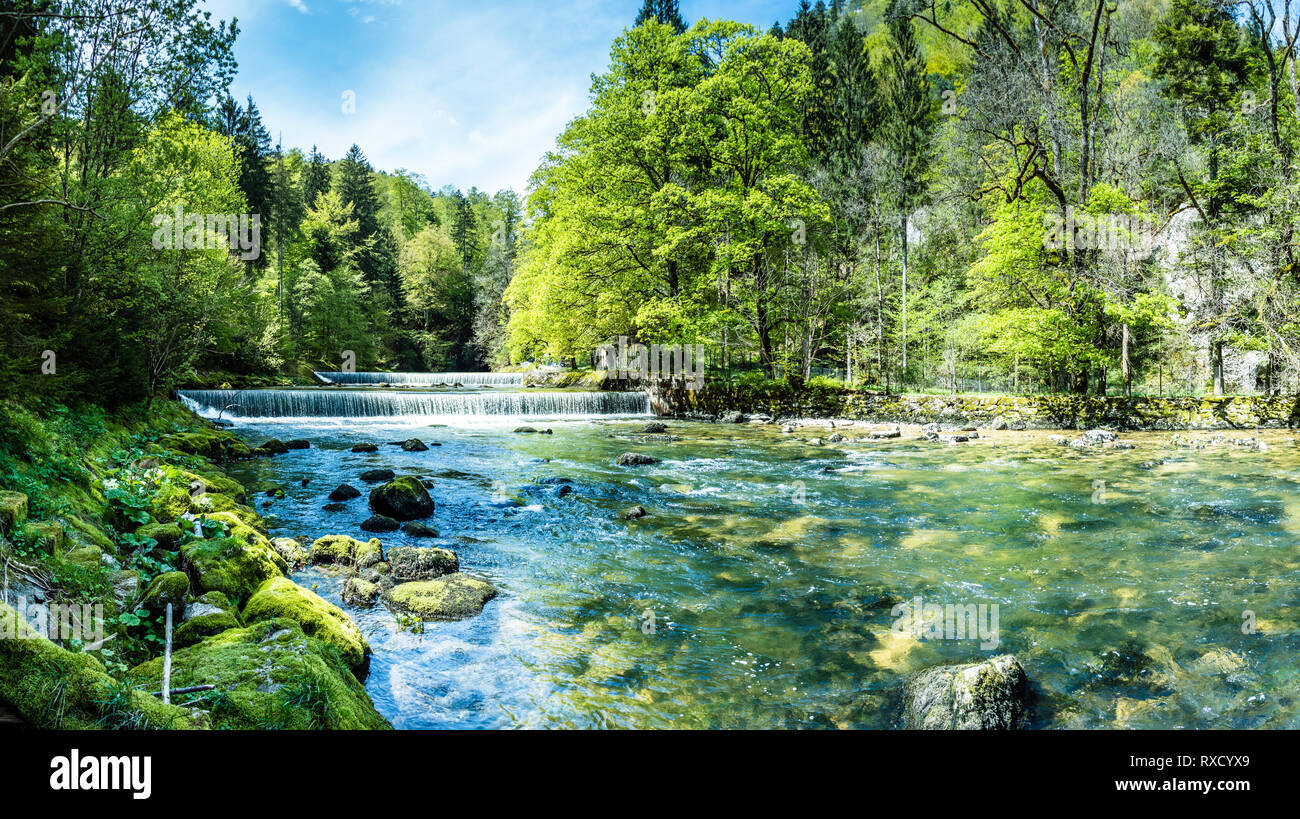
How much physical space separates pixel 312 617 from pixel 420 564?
225 cm

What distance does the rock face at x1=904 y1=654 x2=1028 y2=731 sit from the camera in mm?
3922

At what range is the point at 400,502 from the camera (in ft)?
31.3

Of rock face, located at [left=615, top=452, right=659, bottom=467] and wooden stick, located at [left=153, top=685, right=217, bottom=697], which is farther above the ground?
wooden stick, located at [left=153, top=685, right=217, bottom=697]

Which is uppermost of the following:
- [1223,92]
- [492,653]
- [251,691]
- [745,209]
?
[1223,92]

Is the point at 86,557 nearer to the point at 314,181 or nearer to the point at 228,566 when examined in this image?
the point at 228,566

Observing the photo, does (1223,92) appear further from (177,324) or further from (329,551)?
(177,324)

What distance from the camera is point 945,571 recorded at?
6.94 m

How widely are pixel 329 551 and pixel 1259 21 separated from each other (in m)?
29.9

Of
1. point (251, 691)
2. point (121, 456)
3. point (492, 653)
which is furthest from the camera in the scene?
point (121, 456)

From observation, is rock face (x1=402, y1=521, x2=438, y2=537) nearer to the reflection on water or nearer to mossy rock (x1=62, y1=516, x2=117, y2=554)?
the reflection on water
